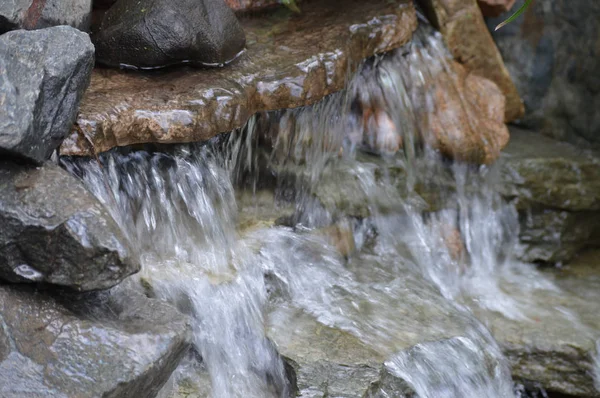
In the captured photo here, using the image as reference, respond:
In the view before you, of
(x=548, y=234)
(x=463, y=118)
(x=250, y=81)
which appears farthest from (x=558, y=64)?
(x=250, y=81)

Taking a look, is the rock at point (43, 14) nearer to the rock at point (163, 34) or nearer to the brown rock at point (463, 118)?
the rock at point (163, 34)

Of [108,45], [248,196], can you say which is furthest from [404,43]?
[108,45]

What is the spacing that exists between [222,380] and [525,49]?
315 cm

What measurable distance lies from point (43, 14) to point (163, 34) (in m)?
0.53

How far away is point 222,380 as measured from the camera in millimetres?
2904

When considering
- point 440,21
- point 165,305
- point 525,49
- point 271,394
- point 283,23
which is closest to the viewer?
point 165,305

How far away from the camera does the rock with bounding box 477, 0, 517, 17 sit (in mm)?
4805

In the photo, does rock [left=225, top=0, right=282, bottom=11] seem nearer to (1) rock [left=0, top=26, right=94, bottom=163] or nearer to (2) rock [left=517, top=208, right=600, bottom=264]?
(1) rock [left=0, top=26, right=94, bottom=163]

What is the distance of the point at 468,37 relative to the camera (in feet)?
14.9

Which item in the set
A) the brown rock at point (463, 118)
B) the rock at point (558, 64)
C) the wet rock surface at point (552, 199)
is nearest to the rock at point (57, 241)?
the brown rock at point (463, 118)

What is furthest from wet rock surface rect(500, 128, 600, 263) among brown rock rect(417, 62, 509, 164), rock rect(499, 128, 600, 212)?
brown rock rect(417, 62, 509, 164)

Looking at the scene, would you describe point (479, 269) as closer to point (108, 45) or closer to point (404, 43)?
point (404, 43)

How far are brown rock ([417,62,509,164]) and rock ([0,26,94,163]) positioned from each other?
2215 mm

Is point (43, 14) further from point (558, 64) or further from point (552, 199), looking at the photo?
point (558, 64)
